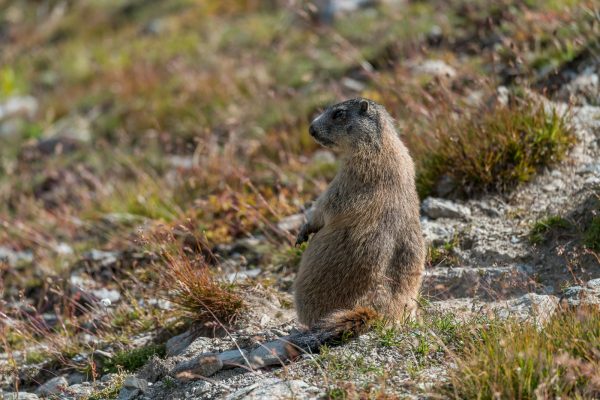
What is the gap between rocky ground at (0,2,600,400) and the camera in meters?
5.74

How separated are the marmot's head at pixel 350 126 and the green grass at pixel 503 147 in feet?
5.23

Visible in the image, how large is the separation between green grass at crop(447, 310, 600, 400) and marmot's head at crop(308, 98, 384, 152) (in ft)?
7.02

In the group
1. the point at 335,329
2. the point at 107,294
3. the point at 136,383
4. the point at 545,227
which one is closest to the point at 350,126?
the point at 335,329

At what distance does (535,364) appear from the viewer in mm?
4676

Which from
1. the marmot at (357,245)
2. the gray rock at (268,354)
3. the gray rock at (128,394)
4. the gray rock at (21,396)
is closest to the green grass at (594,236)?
the marmot at (357,245)

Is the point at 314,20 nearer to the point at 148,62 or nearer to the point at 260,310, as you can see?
the point at 148,62

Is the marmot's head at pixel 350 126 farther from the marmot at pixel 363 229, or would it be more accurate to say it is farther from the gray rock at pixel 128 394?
the gray rock at pixel 128 394

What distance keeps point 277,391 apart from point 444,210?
11.1 feet

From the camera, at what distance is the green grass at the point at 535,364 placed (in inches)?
179

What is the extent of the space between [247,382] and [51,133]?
32.9 feet

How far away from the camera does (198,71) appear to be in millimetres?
14227

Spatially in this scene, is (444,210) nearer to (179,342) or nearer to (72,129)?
(179,342)

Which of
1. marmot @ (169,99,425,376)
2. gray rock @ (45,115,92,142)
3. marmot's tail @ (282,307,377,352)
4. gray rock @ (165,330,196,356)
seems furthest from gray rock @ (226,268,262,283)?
gray rock @ (45,115,92,142)

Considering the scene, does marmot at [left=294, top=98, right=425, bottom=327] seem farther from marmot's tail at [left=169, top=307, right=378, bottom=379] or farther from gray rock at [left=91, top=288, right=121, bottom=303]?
gray rock at [left=91, top=288, right=121, bottom=303]
